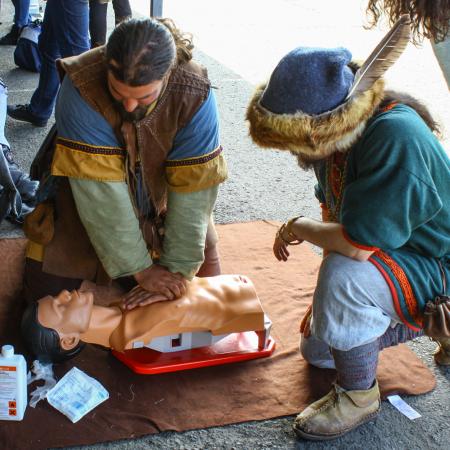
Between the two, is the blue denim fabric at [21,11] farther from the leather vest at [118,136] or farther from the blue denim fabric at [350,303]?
the blue denim fabric at [350,303]

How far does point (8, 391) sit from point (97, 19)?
9.87ft

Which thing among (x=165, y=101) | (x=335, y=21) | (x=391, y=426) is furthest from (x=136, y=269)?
(x=335, y=21)

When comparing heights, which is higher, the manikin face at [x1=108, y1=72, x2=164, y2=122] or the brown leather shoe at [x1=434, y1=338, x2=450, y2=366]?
the manikin face at [x1=108, y1=72, x2=164, y2=122]

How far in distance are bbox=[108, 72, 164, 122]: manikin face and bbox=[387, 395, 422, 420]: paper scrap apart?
1.24 metres

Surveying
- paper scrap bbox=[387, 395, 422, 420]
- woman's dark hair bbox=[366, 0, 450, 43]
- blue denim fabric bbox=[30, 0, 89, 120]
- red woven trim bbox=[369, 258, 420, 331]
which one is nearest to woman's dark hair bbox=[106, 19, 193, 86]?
woman's dark hair bbox=[366, 0, 450, 43]

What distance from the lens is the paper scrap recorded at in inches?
86.0

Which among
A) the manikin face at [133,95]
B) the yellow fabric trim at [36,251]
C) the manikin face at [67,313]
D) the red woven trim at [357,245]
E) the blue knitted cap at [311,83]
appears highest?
the blue knitted cap at [311,83]

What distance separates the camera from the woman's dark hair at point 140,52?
5.82ft

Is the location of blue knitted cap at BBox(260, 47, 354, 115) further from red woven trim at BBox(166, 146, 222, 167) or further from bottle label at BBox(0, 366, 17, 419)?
bottle label at BBox(0, 366, 17, 419)

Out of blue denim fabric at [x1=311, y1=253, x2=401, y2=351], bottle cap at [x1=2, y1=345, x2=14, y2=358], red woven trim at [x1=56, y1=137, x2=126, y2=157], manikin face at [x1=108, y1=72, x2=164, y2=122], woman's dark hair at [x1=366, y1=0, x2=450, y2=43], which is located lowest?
bottle cap at [x1=2, y1=345, x2=14, y2=358]

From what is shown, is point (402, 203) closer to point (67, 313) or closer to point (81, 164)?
point (81, 164)

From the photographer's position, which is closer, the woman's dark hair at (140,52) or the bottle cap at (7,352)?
the woman's dark hair at (140,52)

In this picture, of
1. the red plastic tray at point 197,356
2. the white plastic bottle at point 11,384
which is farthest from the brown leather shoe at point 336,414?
the white plastic bottle at point 11,384

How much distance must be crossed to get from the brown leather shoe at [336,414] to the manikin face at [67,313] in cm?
73
